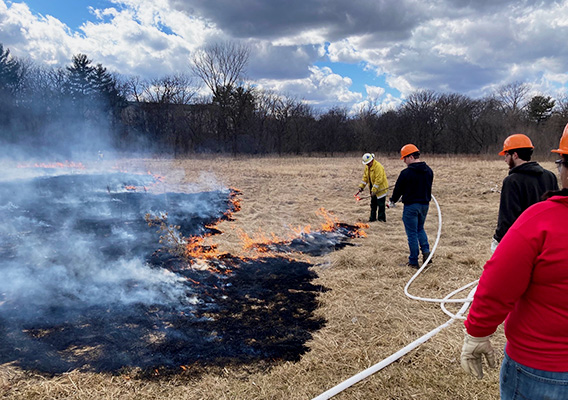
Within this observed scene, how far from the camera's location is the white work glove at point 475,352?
1694 mm

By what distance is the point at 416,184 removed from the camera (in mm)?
5328

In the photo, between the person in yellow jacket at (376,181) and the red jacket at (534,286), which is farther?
the person in yellow jacket at (376,181)

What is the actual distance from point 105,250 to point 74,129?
810 inches

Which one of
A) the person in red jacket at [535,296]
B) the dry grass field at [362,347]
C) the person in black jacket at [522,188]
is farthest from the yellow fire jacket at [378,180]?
the person in red jacket at [535,296]

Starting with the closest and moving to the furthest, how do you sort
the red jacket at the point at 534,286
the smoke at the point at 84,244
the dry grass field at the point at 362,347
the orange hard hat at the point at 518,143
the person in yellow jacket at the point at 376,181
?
1. the red jacket at the point at 534,286
2. the dry grass field at the point at 362,347
3. the orange hard hat at the point at 518,143
4. the smoke at the point at 84,244
5. the person in yellow jacket at the point at 376,181

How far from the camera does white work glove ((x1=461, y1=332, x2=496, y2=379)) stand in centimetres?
169

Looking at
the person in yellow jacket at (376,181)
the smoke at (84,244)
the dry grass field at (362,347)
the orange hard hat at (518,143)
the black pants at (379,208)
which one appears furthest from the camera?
the black pants at (379,208)

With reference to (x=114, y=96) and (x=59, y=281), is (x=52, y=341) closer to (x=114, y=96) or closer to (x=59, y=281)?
(x=59, y=281)

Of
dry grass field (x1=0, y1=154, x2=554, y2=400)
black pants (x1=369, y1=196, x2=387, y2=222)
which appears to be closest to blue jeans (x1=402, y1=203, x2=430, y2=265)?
dry grass field (x1=0, y1=154, x2=554, y2=400)

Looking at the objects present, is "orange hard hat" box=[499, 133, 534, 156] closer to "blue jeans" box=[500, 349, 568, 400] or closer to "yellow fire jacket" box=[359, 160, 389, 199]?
"blue jeans" box=[500, 349, 568, 400]

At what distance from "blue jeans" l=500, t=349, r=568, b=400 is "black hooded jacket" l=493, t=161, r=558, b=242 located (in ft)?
6.98

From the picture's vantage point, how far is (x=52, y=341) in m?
3.46

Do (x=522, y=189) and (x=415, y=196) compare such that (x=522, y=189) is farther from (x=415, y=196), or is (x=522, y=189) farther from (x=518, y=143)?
(x=415, y=196)

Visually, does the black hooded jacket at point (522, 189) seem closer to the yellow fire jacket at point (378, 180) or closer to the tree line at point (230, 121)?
the yellow fire jacket at point (378, 180)
